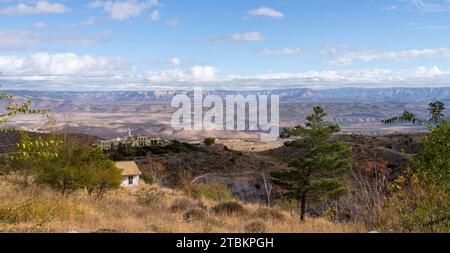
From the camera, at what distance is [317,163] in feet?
67.8

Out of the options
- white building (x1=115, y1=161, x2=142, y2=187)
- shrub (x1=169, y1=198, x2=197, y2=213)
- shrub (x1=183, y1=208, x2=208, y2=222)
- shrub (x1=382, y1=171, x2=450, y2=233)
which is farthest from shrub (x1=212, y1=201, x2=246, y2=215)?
white building (x1=115, y1=161, x2=142, y2=187)

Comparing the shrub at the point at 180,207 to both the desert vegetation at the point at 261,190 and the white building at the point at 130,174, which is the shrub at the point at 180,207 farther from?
the white building at the point at 130,174

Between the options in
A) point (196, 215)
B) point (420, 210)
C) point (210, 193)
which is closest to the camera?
point (420, 210)

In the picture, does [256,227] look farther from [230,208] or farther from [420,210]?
[230,208]

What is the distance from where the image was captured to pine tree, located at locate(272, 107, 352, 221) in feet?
67.5

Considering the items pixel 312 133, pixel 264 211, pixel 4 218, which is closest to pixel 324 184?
pixel 312 133

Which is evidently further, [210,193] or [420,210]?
[210,193]

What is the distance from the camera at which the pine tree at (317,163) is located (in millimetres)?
20578

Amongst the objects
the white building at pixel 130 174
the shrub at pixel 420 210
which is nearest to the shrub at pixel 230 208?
the shrub at pixel 420 210

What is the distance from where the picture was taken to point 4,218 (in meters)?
10.2

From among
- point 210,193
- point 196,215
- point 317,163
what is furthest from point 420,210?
point 210,193

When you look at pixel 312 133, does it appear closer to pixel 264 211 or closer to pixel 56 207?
pixel 264 211

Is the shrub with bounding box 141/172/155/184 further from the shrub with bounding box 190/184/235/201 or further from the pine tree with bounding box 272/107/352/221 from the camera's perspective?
the pine tree with bounding box 272/107/352/221
